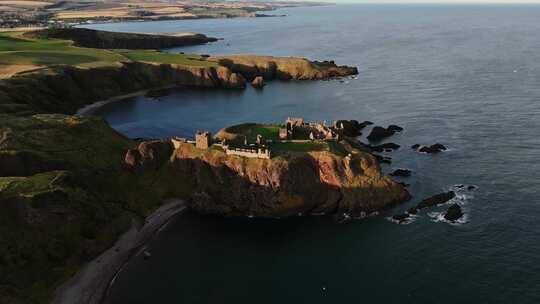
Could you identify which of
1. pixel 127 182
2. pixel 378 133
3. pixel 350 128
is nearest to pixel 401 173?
pixel 378 133

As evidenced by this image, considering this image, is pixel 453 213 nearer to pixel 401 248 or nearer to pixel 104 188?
pixel 401 248

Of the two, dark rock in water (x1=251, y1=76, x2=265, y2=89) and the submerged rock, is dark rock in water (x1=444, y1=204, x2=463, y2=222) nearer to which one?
the submerged rock

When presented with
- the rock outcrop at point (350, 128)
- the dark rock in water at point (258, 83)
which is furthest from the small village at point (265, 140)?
the dark rock in water at point (258, 83)

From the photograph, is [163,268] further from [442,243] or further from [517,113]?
[517,113]

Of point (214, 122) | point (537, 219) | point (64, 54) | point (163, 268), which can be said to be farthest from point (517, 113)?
point (64, 54)

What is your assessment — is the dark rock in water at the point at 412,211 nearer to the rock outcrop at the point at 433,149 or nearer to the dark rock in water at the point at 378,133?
the rock outcrop at the point at 433,149

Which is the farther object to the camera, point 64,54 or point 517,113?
point 64,54
